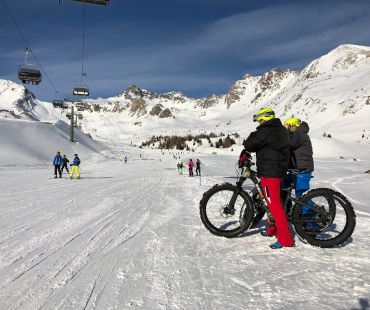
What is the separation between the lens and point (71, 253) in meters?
5.17

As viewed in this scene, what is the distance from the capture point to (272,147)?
5504mm

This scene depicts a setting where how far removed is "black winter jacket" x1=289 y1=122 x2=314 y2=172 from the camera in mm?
6125

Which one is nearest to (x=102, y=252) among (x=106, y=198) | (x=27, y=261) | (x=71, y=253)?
(x=71, y=253)

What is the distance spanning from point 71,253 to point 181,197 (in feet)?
22.5

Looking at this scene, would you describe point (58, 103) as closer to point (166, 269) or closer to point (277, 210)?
point (277, 210)

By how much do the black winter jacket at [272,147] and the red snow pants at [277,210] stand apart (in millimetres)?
108

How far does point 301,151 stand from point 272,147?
0.95m

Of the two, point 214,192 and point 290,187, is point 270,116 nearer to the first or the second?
point 290,187

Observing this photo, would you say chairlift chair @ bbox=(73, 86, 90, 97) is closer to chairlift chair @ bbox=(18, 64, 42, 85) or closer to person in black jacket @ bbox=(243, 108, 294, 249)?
chairlift chair @ bbox=(18, 64, 42, 85)

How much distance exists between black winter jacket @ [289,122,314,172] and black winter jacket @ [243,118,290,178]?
70 centimetres

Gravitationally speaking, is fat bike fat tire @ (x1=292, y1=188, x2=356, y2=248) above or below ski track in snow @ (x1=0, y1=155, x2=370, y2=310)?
above

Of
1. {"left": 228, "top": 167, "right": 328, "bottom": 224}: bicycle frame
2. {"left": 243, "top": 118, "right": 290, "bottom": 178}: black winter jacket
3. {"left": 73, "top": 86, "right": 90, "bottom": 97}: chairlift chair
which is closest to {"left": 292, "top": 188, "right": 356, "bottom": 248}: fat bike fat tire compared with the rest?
{"left": 228, "top": 167, "right": 328, "bottom": 224}: bicycle frame

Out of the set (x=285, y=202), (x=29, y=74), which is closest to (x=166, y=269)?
(x=285, y=202)

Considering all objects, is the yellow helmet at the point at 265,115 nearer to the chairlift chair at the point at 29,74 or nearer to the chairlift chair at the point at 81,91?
the chairlift chair at the point at 29,74
